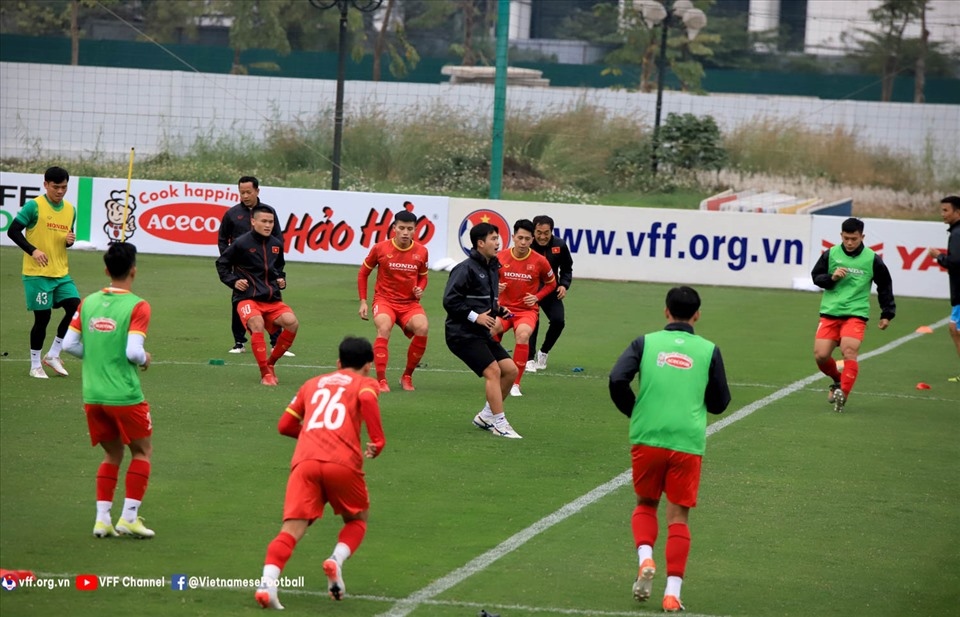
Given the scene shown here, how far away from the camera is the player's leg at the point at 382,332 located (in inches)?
552

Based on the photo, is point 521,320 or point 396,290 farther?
point 521,320

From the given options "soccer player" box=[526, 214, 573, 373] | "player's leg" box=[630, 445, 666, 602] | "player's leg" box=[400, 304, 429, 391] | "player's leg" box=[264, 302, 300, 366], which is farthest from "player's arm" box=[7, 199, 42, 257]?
"player's leg" box=[630, 445, 666, 602]

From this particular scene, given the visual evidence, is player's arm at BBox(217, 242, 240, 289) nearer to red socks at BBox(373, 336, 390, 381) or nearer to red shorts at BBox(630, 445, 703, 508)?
red socks at BBox(373, 336, 390, 381)

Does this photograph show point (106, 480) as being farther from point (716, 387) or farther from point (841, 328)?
point (841, 328)

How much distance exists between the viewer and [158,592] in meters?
7.39

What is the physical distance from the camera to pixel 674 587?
7484mm

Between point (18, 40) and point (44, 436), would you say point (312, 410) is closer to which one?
point (44, 436)

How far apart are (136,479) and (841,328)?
858cm

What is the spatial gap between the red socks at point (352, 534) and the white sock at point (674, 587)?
1745 mm

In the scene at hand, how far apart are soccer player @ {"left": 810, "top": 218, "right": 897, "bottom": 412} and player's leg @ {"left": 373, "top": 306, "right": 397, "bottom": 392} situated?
455 cm

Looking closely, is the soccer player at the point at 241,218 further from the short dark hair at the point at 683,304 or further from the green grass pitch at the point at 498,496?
the short dark hair at the point at 683,304

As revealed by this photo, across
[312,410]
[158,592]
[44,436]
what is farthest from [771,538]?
[44,436]

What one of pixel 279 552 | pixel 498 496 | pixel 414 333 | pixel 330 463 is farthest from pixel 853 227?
pixel 279 552

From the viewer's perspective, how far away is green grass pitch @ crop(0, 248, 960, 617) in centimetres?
777
